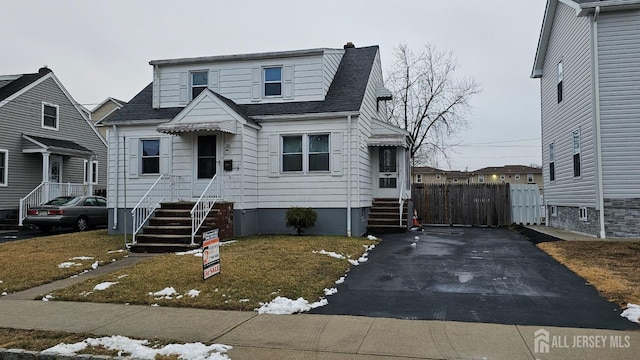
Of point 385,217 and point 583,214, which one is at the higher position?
point 583,214

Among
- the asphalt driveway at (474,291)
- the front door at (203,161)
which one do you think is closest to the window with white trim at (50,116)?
the front door at (203,161)

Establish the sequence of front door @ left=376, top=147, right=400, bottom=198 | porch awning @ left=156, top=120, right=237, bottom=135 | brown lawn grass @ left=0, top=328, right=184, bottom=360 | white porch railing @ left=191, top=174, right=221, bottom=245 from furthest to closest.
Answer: front door @ left=376, top=147, right=400, bottom=198, porch awning @ left=156, top=120, right=237, bottom=135, white porch railing @ left=191, top=174, right=221, bottom=245, brown lawn grass @ left=0, top=328, right=184, bottom=360

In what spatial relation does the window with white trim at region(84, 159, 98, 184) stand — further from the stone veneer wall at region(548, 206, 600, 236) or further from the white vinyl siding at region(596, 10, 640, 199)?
the white vinyl siding at region(596, 10, 640, 199)

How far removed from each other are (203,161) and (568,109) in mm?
12571

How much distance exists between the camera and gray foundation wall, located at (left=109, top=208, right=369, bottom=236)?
48.5 feet

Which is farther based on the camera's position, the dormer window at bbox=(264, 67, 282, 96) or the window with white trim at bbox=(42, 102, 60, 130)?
the window with white trim at bbox=(42, 102, 60, 130)

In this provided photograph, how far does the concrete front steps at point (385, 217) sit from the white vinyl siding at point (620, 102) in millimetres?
6734

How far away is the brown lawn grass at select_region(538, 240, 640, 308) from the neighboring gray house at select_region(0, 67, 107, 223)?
21214mm

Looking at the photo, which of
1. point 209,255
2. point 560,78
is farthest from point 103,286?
point 560,78

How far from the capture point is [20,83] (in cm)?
2389

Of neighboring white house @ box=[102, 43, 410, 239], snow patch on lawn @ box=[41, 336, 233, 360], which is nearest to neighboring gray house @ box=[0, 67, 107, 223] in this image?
neighboring white house @ box=[102, 43, 410, 239]

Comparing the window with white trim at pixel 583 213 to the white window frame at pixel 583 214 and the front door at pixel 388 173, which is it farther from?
the front door at pixel 388 173

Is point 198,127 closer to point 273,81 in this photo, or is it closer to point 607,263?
point 273,81

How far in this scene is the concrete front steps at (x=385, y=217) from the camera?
1692 cm
